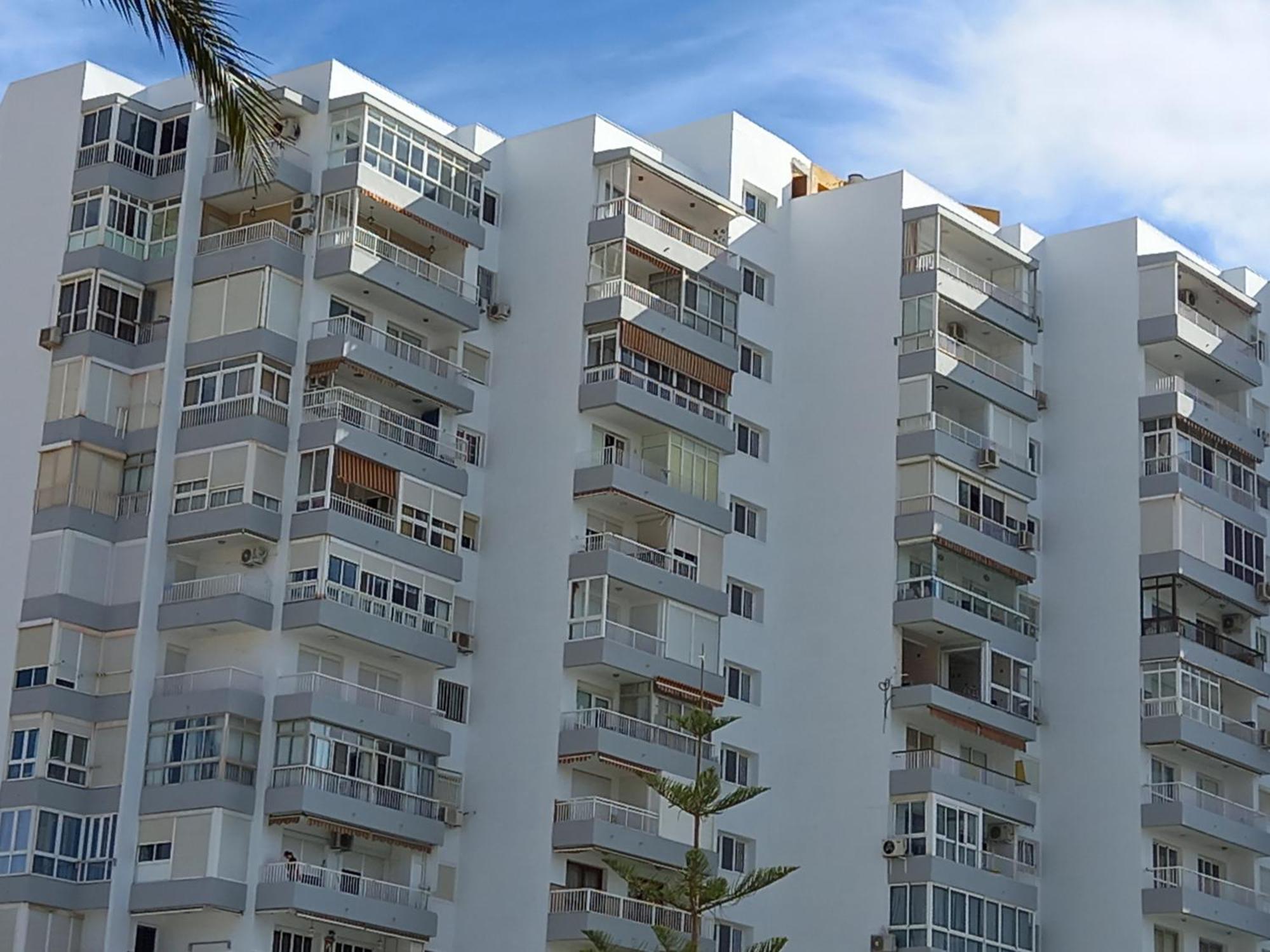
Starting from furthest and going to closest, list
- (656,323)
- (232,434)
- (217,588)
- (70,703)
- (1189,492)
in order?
(1189,492) → (656,323) → (232,434) → (217,588) → (70,703)

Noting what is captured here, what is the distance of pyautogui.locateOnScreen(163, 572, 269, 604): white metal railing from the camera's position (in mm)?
43438

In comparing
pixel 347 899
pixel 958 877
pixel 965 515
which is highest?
pixel 965 515

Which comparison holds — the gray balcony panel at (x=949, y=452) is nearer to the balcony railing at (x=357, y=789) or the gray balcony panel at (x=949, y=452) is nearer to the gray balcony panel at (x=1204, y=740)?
→ the gray balcony panel at (x=1204, y=740)

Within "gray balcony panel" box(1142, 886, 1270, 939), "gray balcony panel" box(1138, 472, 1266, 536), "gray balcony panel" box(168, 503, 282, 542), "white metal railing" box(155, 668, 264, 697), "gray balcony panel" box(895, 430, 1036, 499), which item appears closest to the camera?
"white metal railing" box(155, 668, 264, 697)

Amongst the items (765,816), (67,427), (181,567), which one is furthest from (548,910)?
(67,427)

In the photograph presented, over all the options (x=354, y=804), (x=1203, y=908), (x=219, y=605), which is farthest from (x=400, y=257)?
(x=1203, y=908)

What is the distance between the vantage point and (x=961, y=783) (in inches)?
1922

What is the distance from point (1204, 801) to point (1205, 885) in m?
2.01

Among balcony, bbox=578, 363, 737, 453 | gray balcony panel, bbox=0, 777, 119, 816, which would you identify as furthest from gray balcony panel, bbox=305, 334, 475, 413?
gray balcony panel, bbox=0, 777, 119, 816

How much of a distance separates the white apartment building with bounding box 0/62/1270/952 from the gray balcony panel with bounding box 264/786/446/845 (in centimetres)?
9

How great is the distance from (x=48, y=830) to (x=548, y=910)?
9866 millimetres

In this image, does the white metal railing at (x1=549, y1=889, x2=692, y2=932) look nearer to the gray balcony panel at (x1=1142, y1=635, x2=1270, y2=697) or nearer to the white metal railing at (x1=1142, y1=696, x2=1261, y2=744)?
the white metal railing at (x1=1142, y1=696, x2=1261, y2=744)

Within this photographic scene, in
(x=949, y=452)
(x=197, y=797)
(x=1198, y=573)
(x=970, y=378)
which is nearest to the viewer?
(x=197, y=797)

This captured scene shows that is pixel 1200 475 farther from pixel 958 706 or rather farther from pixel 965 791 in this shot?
pixel 965 791
